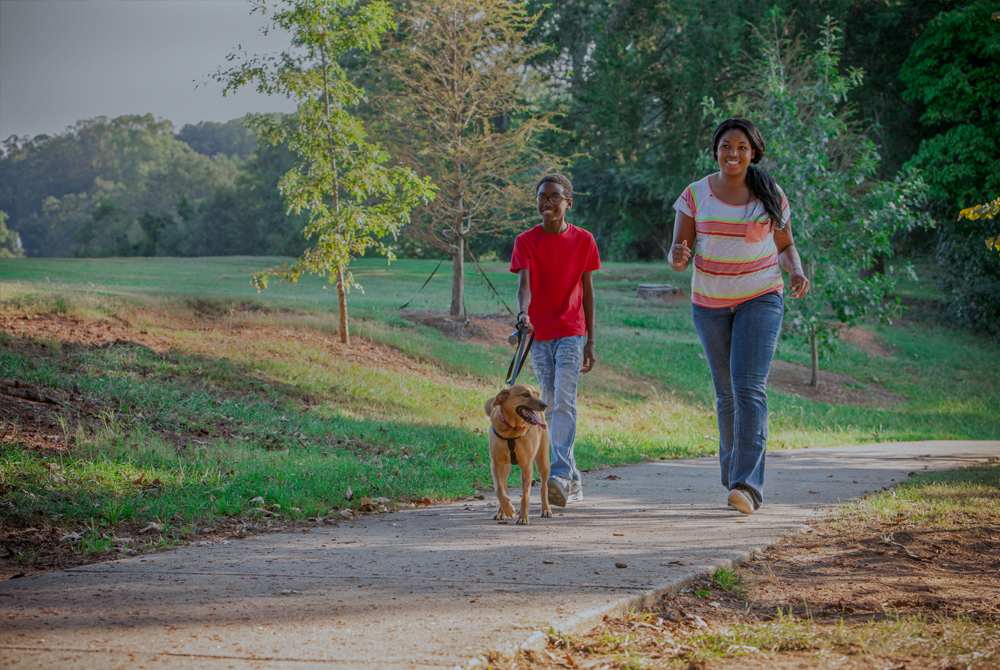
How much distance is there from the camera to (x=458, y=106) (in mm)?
15031

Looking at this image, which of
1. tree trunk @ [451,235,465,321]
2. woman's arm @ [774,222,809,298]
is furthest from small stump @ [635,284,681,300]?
woman's arm @ [774,222,809,298]

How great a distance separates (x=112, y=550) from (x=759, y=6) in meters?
24.6

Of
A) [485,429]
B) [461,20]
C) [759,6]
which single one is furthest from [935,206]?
[485,429]

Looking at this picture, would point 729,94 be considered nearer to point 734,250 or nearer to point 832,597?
point 734,250

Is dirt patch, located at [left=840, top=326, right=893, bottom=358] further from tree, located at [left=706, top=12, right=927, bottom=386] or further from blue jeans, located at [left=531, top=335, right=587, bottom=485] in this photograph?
blue jeans, located at [left=531, top=335, right=587, bottom=485]

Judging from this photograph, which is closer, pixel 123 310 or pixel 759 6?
pixel 123 310

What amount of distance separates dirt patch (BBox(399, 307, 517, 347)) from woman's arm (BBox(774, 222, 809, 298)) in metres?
10.3

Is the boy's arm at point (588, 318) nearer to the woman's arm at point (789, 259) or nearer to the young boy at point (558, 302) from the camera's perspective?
the young boy at point (558, 302)

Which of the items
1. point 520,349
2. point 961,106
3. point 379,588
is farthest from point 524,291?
point 961,106

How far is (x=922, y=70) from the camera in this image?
23.5 metres

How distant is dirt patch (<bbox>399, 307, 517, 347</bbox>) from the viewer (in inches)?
613

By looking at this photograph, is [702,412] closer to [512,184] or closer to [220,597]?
[512,184]

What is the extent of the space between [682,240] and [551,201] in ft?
2.89

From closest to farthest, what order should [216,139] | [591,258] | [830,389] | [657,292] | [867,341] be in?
[591,258] < [830,389] < [867,341] < [657,292] < [216,139]
